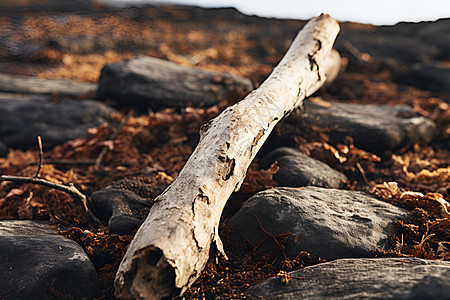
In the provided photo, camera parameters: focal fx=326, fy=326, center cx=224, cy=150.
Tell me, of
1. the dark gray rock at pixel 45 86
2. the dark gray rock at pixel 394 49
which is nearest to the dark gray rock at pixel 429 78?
the dark gray rock at pixel 394 49

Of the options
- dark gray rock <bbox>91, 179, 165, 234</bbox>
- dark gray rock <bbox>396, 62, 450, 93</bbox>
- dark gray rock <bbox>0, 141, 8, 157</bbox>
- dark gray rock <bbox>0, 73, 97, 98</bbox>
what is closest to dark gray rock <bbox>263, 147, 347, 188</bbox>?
dark gray rock <bbox>91, 179, 165, 234</bbox>

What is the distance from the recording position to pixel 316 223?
2967 mm

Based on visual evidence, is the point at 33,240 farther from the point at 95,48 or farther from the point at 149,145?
the point at 95,48

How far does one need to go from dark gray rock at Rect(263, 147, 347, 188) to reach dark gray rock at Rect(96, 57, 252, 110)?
2.00m

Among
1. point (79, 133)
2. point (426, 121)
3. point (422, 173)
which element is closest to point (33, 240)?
point (79, 133)

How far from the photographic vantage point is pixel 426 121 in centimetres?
578

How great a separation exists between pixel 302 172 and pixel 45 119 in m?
4.62

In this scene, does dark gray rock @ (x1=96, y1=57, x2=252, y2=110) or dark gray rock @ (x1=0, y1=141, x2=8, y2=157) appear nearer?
dark gray rock @ (x1=0, y1=141, x2=8, y2=157)

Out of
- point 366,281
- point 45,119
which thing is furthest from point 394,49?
point 366,281

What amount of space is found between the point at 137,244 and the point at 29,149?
4.38 meters

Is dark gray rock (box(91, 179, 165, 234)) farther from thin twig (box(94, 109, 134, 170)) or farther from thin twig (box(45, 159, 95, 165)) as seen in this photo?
thin twig (box(45, 159, 95, 165))

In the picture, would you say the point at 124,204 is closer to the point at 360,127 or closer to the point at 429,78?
the point at 360,127

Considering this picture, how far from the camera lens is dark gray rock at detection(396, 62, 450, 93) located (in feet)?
27.8

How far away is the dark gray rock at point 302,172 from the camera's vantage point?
395cm
